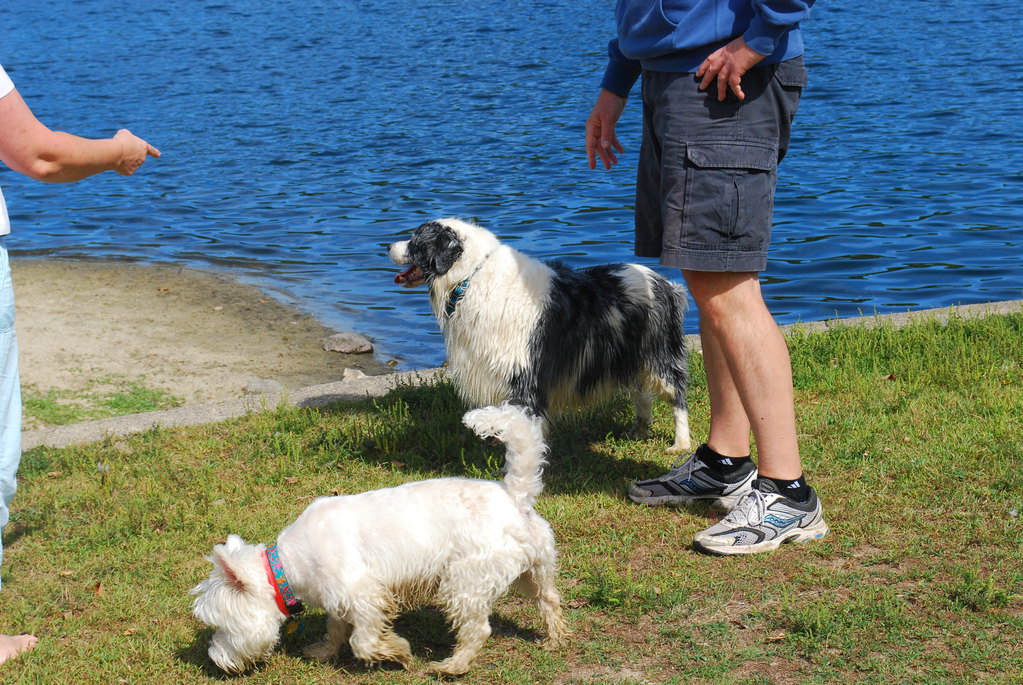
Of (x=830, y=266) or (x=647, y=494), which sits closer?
(x=647, y=494)

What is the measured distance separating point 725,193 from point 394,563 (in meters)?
1.69

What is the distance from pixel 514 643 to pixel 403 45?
71.3ft

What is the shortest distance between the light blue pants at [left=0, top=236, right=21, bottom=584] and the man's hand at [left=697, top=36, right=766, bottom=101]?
7.71ft

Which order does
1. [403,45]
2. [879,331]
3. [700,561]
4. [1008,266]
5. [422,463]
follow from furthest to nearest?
[403,45]
[1008,266]
[879,331]
[422,463]
[700,561]

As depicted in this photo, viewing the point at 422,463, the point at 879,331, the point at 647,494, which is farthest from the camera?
the point at 879,331

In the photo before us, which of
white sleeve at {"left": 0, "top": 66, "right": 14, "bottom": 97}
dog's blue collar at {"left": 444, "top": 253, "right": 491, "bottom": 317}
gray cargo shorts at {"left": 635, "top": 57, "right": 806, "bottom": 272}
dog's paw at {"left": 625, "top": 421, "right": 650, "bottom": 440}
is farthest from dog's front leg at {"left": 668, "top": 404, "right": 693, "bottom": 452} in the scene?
white sleeve at {"left": 0, "top": 66, "right": 14, "bottom": 97}

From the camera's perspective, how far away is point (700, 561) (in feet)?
13.4

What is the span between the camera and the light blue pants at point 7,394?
3314mm

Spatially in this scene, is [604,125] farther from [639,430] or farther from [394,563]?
[394,563]

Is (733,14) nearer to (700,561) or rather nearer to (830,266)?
(700,561)

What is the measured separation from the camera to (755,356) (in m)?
3.95

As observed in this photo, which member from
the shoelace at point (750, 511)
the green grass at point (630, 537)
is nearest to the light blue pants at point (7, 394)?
the green grass at point (630, 537)

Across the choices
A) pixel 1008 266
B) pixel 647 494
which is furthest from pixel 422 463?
pixel 1008 266

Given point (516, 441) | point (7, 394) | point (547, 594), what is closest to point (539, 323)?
point (516, 441)
